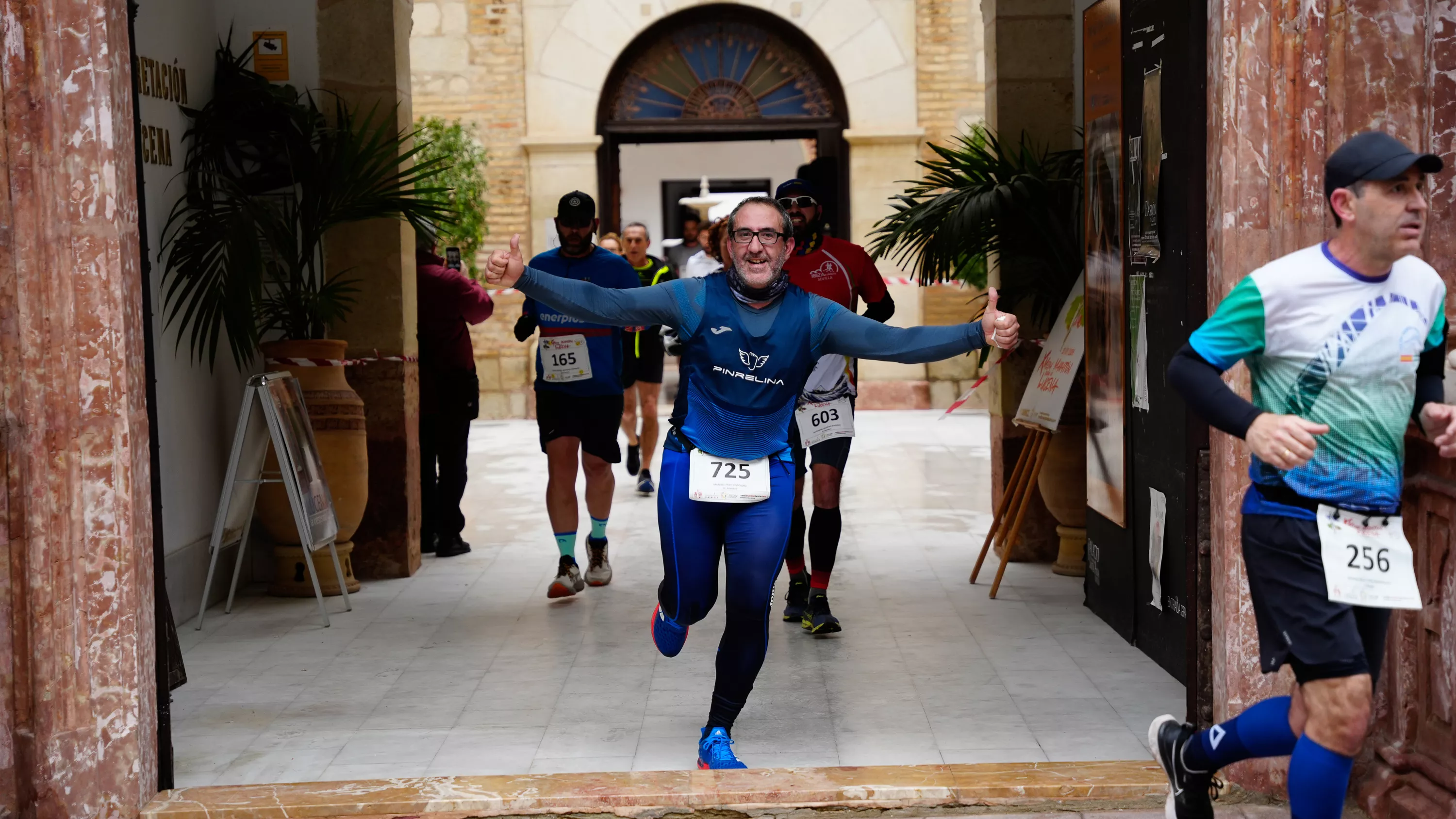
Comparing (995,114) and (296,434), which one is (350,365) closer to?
(296,434)

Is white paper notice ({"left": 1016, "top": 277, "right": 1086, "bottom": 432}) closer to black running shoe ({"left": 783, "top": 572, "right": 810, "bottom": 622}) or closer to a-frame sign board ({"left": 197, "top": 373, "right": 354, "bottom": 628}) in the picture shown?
black running shoe ({"left": 783, "top": 572, "right": 810, "bottom": 622})

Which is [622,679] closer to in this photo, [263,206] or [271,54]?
[263,206]

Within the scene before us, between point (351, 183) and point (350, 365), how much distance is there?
1031 mm

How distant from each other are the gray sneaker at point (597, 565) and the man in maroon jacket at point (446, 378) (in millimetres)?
1167

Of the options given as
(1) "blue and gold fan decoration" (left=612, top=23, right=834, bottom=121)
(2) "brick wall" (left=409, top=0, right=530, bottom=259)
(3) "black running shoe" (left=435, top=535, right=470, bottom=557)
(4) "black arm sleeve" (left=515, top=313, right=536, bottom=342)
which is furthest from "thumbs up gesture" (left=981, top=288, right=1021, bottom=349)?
(1) "blue and gold fan decoration" (left=612, top=23, right=834, bottom=121)

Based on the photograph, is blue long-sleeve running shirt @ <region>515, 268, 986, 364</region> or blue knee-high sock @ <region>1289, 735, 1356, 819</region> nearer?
blue knee-high sock @ <region>1289, 735, 1356, 819</region>

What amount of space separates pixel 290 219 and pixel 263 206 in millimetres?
426

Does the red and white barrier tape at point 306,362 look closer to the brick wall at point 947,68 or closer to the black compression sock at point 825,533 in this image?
the black compression sock at point 825,533

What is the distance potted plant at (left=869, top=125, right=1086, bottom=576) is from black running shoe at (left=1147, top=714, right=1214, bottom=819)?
369cm

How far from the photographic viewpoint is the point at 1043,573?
792 cm

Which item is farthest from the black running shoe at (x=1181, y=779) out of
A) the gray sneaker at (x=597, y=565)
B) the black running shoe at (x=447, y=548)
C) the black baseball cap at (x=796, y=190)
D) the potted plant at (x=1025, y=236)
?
the black running shoe at (x=447, y=548)

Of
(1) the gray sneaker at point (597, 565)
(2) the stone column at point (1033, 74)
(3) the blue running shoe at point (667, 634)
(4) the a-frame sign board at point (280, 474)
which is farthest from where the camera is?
(2) the stone column at point (1033, 74)

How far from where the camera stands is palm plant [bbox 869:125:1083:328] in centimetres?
732

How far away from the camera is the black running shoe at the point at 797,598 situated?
6.88 metres
